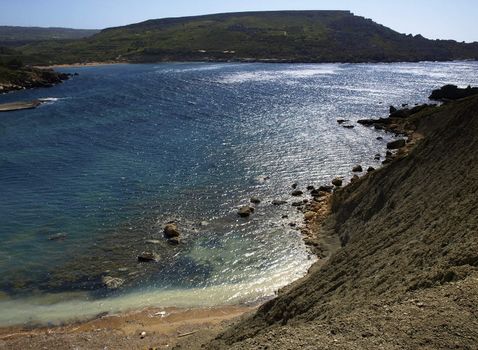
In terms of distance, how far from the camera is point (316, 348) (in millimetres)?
16250

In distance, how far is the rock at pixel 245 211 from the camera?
4412 cm

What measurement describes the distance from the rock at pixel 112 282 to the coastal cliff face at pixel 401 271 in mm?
12372

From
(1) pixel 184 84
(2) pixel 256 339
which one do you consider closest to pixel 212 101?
(1) pixel 184 84

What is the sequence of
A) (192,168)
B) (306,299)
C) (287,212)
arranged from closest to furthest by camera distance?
1. (306,299)
2. (287,212)
3. (192,168)

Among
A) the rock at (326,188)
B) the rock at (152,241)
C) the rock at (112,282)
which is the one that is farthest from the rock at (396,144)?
the rock at (112,282)

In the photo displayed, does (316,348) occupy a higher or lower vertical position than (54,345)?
higher

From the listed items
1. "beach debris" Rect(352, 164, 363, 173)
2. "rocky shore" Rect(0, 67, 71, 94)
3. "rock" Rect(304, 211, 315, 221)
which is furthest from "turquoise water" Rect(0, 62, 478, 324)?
"rocky shore" Rect(0, 67, 71, 94)

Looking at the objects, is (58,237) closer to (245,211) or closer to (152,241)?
(152,241)

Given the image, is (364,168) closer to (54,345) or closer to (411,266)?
(411,266)

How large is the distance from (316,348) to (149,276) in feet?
69.0

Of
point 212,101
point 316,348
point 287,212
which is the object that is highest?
point 212,101

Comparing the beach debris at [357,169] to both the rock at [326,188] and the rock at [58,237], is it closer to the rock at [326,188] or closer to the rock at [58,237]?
the rock at [326,188]

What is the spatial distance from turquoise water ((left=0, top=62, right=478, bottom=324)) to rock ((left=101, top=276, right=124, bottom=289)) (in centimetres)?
45

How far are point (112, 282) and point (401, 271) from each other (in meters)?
21.8
